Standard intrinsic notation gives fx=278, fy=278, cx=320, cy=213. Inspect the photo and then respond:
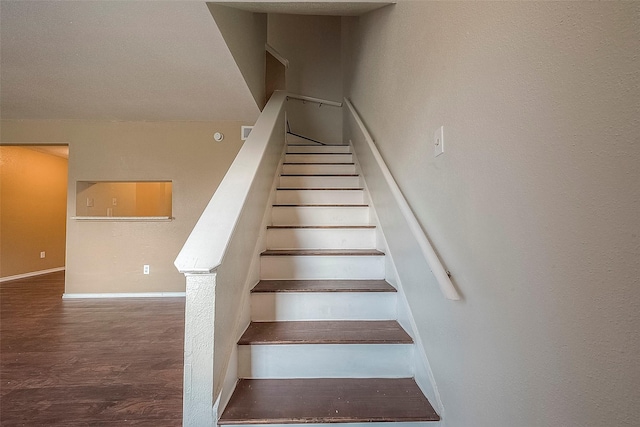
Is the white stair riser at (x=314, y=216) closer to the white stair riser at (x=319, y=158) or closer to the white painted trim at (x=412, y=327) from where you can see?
the white painted trim at (x=412, y=327)

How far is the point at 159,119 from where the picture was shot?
343 centimetres

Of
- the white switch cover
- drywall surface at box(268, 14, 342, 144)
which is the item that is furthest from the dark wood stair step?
drywall surface at box(268, 14, 342, 144)

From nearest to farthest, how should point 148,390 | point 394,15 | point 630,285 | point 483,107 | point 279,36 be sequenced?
point 630,285, point 483,107, point 148,390, point 394,15, point 279,36

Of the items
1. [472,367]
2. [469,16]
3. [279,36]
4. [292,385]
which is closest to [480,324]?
[472,367]

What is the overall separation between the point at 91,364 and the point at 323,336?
5.09ft

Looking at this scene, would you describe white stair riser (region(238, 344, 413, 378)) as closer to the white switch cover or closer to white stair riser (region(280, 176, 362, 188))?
the white switch cover

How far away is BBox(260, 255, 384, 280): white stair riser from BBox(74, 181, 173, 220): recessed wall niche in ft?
7.44

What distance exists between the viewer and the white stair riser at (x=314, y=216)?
219 centimetres

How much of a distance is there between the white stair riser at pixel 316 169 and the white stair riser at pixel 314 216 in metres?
0.77

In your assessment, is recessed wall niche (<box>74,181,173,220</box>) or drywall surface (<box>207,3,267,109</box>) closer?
drywall surface (<box>207,3,267,109</box>)

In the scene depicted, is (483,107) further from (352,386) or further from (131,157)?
(131,157)

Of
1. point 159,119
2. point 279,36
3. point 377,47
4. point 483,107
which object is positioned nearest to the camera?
point 483,107

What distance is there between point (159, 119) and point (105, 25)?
6.06ft

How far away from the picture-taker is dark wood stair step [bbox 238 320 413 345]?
1.28 metres
